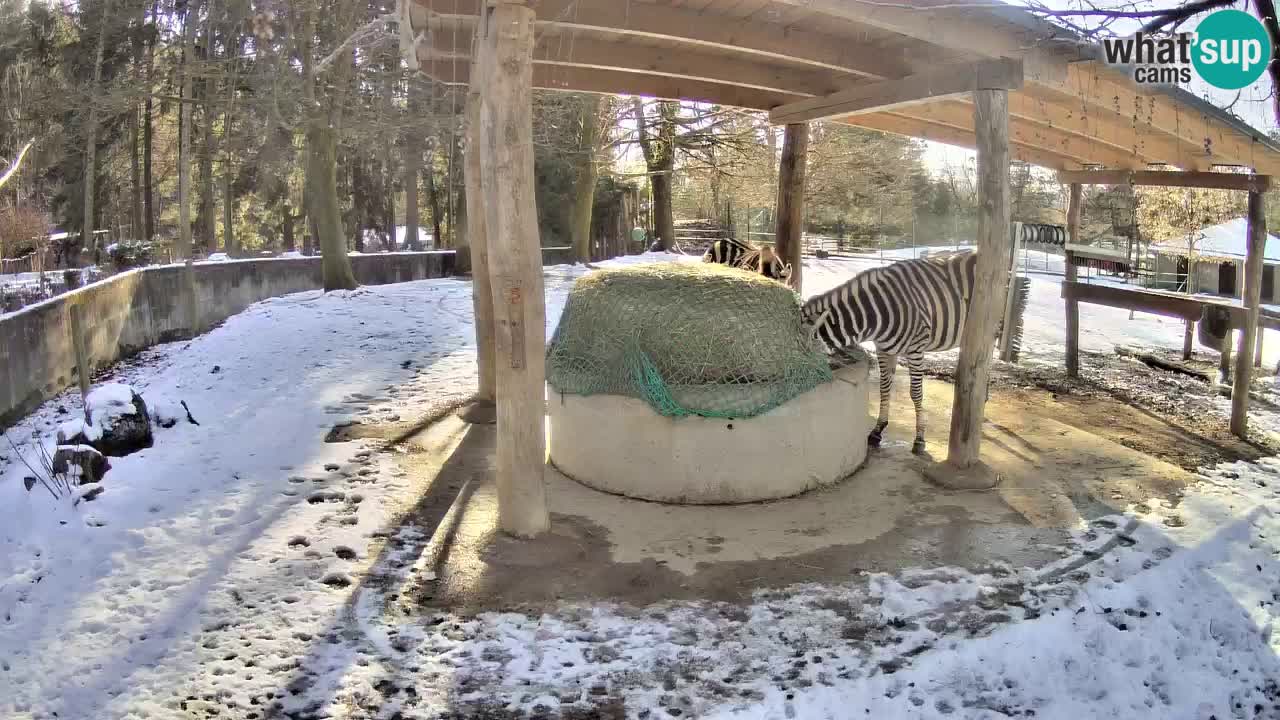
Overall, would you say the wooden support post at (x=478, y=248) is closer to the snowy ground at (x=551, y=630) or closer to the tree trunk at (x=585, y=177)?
the snowy ground at (x=551, y=630)

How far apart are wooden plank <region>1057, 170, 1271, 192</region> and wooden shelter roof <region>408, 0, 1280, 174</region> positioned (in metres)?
0.15

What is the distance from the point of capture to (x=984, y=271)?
6242 mm

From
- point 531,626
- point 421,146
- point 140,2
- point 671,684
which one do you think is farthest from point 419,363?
point 421,146

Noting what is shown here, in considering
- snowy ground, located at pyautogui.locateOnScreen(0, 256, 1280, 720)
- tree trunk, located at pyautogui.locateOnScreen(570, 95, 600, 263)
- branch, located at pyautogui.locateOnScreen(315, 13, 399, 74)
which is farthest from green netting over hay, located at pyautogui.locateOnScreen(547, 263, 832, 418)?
tree trunk, located at pyautogui.locateOnScreen(570, 95, 600, 263)

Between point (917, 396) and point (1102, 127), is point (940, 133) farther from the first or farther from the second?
point (917, 396)

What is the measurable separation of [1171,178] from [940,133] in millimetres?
2397

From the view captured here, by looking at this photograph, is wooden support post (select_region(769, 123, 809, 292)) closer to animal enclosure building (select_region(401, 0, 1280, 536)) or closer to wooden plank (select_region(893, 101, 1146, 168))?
animal enclosure building (select_region(401, 0, 1280, 536))

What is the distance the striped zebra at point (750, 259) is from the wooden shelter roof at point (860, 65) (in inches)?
58.4

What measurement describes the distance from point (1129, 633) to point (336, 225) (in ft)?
48.4

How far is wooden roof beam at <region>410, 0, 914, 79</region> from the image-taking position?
6184 millimetres

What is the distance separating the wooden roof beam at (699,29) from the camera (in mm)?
6184

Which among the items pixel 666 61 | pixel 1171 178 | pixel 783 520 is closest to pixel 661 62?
pixel 666 61

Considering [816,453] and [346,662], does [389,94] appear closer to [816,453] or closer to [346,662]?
[816,453]

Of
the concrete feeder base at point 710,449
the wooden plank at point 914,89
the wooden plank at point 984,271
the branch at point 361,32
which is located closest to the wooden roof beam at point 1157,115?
the wooden plank at point 914,89
